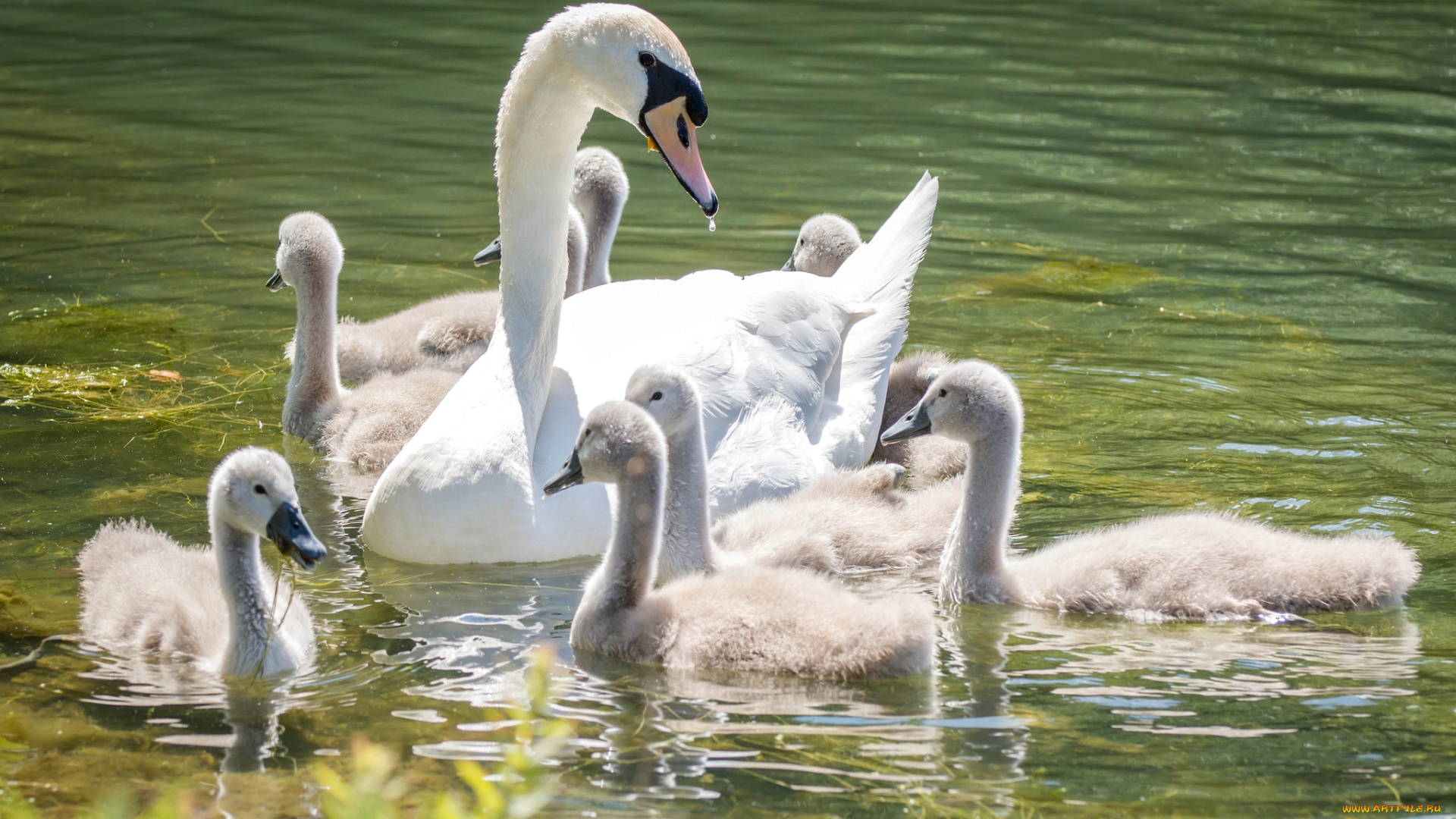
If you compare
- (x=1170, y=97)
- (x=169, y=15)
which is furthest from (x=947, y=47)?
(x=169, y=15)

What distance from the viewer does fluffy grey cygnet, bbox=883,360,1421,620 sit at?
5.42 m

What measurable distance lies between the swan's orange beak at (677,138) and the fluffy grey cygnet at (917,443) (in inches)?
66.2

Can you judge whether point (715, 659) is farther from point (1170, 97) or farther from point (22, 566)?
point (1170, 97)

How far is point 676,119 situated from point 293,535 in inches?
80.9

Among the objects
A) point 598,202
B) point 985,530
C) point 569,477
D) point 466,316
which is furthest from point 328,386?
point 985,530

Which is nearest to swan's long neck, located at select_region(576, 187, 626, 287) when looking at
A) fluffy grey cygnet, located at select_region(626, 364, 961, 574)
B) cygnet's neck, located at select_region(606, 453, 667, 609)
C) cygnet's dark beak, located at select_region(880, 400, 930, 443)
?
fluffy grey cygnet, located at select_region(626, 364, 961, 574)

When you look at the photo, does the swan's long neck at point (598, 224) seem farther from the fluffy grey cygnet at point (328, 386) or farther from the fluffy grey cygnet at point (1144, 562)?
the fluffy grey cygnet at point (1144, 562)

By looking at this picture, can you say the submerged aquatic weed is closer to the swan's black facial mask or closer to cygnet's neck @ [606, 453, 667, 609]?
the swan's black facial mask

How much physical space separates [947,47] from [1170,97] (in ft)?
8.54

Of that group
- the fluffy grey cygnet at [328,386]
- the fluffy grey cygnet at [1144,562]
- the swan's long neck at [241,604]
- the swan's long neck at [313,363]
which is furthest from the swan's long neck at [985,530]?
the swan's long neck at [313,363]

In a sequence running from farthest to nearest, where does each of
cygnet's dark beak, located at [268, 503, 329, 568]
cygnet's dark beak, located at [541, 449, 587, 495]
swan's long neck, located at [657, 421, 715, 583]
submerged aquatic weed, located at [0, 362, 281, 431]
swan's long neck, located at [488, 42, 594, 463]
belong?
submerged aquatic weed, located at [0, 362, 281, 431] < swan's long neck, located at [488, 42, 594, 463] < swan's long neck, located at [657, 421, 715, 583] < cygnet's dark beak, located at [541, 449, 587, 495] < cygnet's dark beak, located at [268, 503, 329, 568]

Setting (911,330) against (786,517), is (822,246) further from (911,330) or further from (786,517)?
(786,517)

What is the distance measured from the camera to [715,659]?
4.92 meters

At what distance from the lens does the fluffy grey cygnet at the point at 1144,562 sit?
5.42 metres
